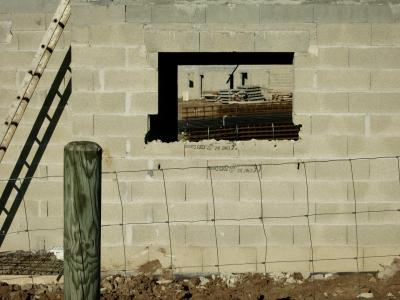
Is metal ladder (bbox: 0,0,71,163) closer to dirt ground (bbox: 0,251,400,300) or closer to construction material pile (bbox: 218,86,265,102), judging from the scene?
dirt ground (bbox: 0,251,400,300)

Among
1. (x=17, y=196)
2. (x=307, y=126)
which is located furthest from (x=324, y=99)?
(x=17, y=196)

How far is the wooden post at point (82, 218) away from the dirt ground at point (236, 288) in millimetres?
2850

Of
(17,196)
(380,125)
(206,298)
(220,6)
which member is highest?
(220,6)

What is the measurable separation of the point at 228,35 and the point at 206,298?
278 centimetres

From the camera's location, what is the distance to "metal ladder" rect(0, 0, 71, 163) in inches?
226

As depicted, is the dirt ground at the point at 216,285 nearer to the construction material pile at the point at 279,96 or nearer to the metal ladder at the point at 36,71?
the metal ladder at the point at 36,71

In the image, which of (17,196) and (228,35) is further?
(17,196)

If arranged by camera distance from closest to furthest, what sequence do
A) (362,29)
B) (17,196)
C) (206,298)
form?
1. (206,298)
2. (362,29)
3. (17,196)

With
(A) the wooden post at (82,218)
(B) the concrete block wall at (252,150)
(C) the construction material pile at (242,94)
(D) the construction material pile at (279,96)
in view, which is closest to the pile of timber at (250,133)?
(B) the concrete block wall at (252,150)

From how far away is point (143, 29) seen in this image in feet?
18.7

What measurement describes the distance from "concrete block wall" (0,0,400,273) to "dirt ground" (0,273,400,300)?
172 millimetres

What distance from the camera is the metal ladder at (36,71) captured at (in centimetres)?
574

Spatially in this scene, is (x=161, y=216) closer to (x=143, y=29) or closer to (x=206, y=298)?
(x=206, y=298)

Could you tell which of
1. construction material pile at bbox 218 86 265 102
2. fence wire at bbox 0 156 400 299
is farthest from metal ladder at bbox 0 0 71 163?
construction material pile at bbox 218 86 265 102
